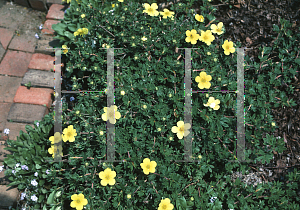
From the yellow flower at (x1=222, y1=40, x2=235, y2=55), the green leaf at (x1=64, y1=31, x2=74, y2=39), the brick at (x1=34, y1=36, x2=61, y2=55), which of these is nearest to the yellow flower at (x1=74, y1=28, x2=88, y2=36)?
the green leaf at (x1=64, y1=31, x2=74, y2=39)

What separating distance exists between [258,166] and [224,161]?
474mm

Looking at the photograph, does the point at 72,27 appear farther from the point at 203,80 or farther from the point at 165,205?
the point at 165,205

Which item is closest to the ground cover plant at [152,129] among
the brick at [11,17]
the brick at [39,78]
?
the brick at [39,78]

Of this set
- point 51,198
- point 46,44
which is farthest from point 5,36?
point 51,198

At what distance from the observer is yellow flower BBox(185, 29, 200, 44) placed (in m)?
2.60

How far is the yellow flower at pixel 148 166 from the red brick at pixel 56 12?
249 centimetres

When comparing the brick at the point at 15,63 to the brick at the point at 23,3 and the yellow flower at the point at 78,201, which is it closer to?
the brick at the point at 23,3

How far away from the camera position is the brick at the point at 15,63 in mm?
3168

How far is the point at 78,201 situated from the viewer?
2156 millimetres

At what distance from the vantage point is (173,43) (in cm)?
264

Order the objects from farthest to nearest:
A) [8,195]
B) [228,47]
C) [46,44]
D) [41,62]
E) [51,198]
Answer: [46,44] → [41,62] → [228,47] → [8,195] → [51,198]

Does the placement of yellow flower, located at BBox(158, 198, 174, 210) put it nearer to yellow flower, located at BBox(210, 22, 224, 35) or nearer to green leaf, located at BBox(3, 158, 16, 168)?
green leaf, located at BBox(3, 158, 16, 168)

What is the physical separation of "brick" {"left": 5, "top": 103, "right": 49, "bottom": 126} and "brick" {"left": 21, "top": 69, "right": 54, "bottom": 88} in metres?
0.28

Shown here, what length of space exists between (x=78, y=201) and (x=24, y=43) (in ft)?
7.60
